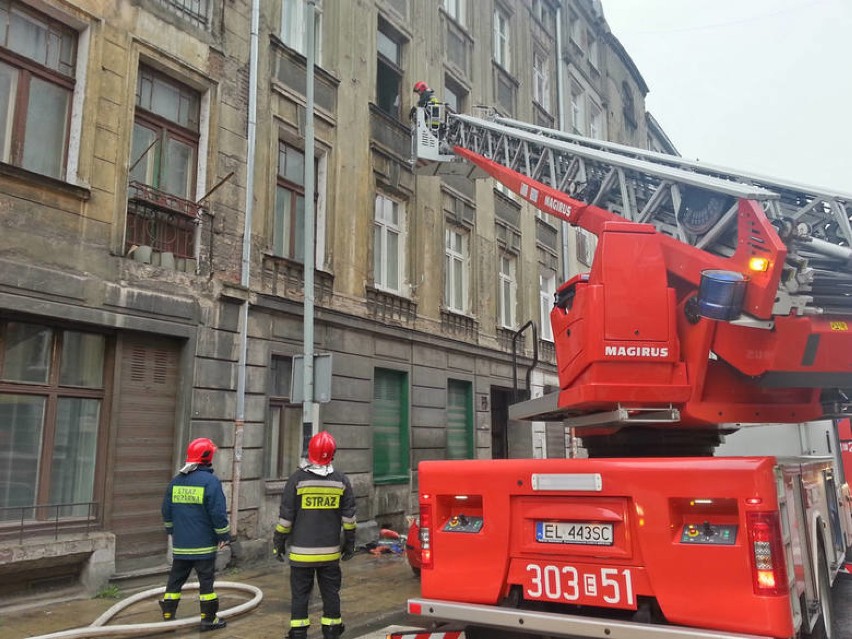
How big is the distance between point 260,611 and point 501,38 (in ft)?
55.3

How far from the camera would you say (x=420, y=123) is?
1325 cm

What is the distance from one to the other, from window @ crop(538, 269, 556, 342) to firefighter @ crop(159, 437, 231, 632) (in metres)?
14.9

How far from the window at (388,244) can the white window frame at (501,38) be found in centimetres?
→ 733

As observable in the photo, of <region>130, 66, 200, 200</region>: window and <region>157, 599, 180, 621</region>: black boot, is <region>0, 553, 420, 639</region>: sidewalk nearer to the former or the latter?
<region>157, 599, 180, 621</region>: black boot

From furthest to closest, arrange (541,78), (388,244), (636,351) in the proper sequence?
(541,78) < (388,244) < (636,351)

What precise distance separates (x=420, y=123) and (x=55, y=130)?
270 inches

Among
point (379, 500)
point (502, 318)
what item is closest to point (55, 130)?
point (379, 500)

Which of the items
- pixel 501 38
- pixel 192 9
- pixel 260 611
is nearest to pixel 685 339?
pixel 260 611

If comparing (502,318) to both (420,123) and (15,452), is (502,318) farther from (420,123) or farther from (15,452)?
(15,452)

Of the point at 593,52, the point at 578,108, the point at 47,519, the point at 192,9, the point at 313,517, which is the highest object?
the point at 593,52

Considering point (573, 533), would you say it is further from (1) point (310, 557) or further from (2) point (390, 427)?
(2) point (390, 427)

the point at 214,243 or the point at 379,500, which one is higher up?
the point at 214,243

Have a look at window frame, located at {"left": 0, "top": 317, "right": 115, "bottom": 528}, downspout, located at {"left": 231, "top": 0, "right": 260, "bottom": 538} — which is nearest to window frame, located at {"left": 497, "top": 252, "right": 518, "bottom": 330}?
downspout, located at {"left": 231, "top": 0, "right": 260, "bottom": 538}

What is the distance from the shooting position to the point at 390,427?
1305 centimetres
